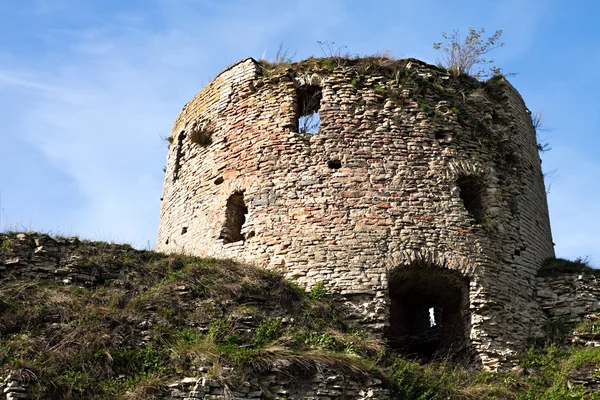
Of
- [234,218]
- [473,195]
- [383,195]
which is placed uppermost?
[473,195]

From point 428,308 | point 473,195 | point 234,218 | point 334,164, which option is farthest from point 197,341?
point 473,195

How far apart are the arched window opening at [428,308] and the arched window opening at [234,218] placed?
8.33 feet

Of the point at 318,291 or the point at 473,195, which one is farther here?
the point at 473,195

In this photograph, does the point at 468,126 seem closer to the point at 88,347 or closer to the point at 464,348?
the point at 464,348

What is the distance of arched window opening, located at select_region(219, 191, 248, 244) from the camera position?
37.0 ft

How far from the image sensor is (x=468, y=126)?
38.5 ft

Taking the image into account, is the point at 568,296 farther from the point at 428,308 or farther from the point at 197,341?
the point at 197,341

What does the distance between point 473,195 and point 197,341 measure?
5390 millimetres

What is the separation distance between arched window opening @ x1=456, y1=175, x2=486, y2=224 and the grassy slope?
2.27m

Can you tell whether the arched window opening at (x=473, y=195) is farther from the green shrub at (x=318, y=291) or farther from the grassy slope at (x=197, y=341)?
the green shrub at (x=318, y=291)

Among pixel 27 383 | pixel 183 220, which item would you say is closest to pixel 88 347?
pixel 27 383

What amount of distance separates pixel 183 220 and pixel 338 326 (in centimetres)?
390

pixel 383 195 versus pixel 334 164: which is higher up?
pixel 334 164

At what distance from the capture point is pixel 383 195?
35.1ft
